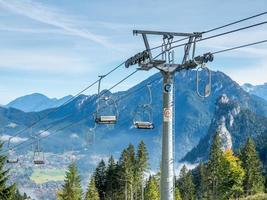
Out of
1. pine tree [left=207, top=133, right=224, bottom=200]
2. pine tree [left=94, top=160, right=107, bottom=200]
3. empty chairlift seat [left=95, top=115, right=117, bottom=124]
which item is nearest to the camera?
empty chairlift seat [left=95, top=115, right=117, bottom=124]

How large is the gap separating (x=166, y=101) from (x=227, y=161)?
10379cm

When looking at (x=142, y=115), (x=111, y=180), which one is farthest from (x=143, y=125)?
(x=111, y=180)

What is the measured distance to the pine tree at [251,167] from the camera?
13475cm

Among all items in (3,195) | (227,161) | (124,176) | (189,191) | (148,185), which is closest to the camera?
(3,195)

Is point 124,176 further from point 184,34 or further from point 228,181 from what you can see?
point 184,34

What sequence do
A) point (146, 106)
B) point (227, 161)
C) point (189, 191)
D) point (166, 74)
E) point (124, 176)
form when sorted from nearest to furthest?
point (166, 74) → point (146, 106) → point (227, 161) → point (124, 176) → point (189, 191)

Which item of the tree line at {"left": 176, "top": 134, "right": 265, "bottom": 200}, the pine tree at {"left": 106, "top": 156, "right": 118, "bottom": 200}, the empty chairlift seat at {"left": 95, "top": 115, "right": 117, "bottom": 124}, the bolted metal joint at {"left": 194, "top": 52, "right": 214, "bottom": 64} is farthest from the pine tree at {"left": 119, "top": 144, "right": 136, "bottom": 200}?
the bolted metal joint at {"left": 194, "top": 52, "right": 214, "bottom": 64}

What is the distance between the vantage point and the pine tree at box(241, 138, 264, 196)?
442 feet

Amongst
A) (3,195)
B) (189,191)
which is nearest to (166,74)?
(3,195)

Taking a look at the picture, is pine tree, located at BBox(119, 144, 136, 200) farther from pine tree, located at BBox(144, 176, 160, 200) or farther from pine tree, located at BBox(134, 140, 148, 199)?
pine tree, located at BBox(144, 176, 160, 200)

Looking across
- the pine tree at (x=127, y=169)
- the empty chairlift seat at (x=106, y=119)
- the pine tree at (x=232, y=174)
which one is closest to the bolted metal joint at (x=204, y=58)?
the empty chairlift seat at (x=106, y=119)

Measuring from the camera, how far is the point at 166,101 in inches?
916

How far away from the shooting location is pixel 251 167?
135375mm

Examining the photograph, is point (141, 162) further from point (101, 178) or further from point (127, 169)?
point (101, 178)
